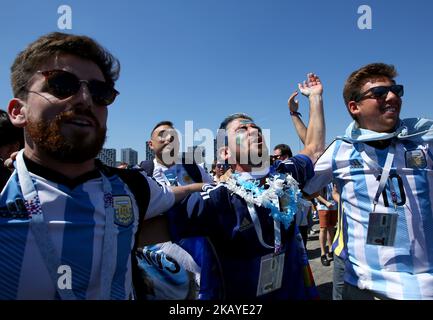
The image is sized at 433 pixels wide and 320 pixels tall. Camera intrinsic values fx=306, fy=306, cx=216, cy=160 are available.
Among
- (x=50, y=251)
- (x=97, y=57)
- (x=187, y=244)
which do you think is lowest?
(x=187, y=244)

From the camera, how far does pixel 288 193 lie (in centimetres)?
191

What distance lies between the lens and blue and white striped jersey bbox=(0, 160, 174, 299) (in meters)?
1.11

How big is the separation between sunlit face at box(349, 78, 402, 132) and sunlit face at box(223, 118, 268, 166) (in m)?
0.88

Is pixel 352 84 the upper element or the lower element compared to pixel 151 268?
upper

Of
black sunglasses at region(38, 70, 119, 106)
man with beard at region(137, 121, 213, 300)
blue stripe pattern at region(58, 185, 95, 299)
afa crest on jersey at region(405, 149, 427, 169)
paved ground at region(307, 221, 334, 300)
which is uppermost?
black sunglasses at region(38, 70, 119, 106)

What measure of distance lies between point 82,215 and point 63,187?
0.47 feet

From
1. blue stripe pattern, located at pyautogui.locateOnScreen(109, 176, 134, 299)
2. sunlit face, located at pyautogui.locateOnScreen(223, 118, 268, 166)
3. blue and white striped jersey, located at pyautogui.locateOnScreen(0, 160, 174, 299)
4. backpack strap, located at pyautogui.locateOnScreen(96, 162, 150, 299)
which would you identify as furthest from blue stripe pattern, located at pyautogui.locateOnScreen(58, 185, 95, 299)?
sunlit face, located at pyautogui.locateOnScreen(223, 118, 268, 166)

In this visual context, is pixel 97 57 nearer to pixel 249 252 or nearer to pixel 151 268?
Result: pixel 249 252

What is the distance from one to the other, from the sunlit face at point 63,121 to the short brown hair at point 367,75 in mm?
2016

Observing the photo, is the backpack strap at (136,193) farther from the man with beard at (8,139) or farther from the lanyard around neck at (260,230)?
the man with beard at (8,139)

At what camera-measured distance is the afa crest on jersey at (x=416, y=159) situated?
6.98ft

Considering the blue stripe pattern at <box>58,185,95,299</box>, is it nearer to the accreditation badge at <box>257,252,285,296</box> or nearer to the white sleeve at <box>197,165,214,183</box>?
the accreditation badge at <box>257,252,285,296</box>
